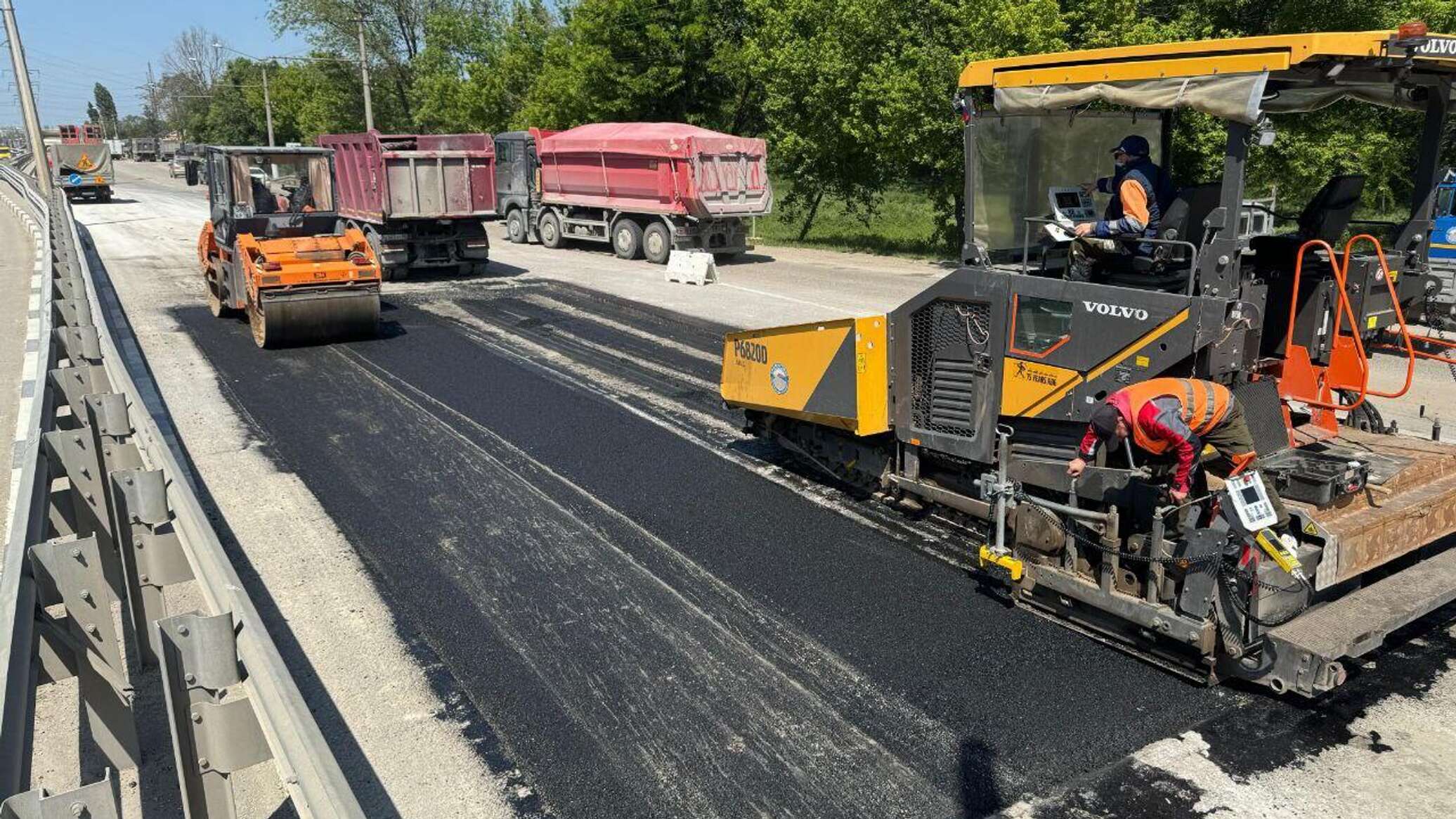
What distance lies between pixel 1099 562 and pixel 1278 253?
6.88 ft

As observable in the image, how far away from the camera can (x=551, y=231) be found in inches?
965

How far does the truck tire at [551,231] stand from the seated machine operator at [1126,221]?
1967 centimetres

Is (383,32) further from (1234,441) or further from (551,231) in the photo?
(1234,441)

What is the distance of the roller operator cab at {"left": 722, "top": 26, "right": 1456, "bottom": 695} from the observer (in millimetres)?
4680

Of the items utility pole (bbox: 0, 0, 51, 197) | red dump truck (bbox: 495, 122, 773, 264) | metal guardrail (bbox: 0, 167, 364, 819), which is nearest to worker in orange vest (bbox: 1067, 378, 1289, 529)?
metal guardrail (bbox: 0, 167, 364, 819)

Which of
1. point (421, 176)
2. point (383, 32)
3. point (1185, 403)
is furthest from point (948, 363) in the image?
point (383, 32)

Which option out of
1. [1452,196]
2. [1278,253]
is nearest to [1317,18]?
[1452,196]

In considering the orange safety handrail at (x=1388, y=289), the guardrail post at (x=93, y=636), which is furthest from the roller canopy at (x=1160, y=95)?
the guardrail post at (x=93, y=636)

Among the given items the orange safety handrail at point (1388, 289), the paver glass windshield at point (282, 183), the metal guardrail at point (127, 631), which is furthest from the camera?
the paver glass windshield at point (282, 183)

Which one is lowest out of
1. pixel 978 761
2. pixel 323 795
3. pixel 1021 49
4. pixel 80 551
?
pixel 978 761

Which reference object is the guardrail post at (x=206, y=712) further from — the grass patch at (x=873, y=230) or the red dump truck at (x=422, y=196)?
the grass patch at (x=873, y=230)

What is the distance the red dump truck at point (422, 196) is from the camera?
17.5 meters

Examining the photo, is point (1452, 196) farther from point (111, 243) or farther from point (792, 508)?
point (111, 243)

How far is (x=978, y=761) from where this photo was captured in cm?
435
